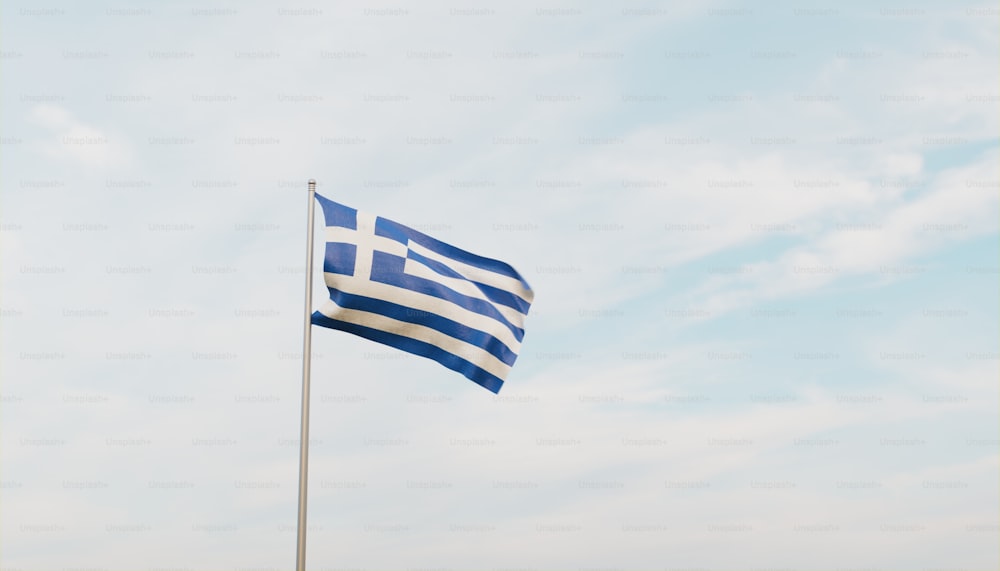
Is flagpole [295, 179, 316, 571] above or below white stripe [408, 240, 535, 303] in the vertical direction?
below

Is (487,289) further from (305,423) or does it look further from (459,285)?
(305,423)

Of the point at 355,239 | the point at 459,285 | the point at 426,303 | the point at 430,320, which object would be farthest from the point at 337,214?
the point at 459,285

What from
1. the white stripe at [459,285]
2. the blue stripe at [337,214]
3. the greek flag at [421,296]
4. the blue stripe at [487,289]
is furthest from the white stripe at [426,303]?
the blue stripe at [337,214]

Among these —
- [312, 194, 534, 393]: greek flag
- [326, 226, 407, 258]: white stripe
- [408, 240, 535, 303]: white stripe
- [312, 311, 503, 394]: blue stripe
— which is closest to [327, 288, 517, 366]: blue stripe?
[312, 194, 534, 393]: greek flag

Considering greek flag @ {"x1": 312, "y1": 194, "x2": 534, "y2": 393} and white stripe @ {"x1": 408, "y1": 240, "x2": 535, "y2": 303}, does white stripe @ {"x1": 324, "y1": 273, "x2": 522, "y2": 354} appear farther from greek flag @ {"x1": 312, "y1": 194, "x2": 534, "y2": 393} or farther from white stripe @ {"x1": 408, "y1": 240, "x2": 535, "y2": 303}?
white stripe @ {"x1": 408, "y1": 240, "x2": 535, "y2": 303}

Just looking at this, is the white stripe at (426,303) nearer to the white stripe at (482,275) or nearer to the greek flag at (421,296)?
the greek flag at (421,296)

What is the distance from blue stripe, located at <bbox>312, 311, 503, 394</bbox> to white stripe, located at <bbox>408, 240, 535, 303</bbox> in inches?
53.1

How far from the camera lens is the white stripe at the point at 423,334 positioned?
15.6 meters

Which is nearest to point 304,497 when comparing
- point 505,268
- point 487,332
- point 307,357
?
point 307,357

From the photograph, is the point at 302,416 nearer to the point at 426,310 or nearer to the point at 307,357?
the point at 307,357

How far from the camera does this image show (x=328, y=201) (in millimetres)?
15906

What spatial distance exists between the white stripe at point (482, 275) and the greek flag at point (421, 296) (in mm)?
15

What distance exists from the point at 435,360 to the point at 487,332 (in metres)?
0.97

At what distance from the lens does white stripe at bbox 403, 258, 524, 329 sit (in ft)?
53.7
